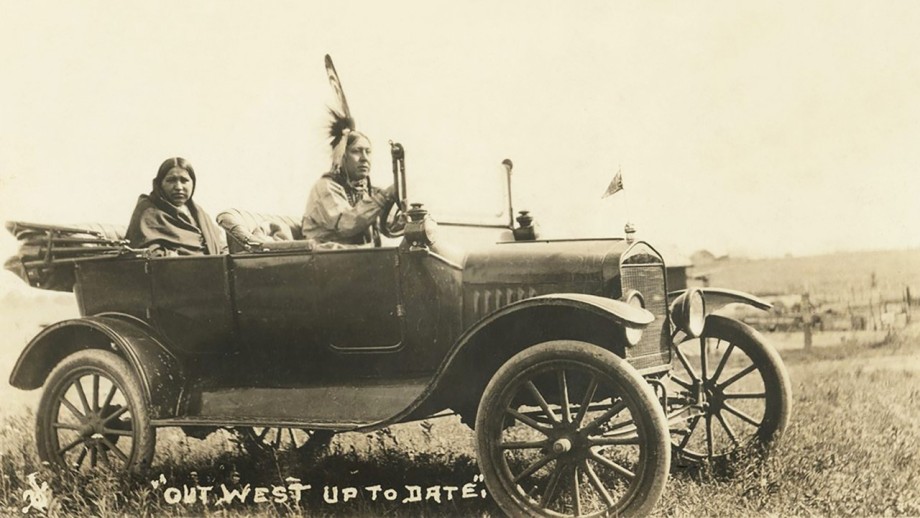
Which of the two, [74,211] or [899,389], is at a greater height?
[74,211]

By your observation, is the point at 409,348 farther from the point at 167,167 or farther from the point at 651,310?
the point at 167,167

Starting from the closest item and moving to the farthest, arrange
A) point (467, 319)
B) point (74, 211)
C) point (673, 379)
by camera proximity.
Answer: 1. point (467, 319)
2. point (673, 379)
3. point (74, 211)

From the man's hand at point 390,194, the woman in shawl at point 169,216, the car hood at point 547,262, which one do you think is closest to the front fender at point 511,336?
the car hood at point 547,262

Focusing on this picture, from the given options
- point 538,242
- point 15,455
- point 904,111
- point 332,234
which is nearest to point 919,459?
point 904,111

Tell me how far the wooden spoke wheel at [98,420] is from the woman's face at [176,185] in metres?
1.01

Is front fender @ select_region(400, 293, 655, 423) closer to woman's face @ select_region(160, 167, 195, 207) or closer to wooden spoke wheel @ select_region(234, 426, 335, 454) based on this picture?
wooden spoke wheel @ select_region(234, 426, 335, 454)

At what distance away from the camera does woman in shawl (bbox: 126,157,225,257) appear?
15.8ft

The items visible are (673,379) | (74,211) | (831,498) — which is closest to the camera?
(831,498)

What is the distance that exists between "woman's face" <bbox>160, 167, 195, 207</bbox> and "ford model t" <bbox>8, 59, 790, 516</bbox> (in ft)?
1.39

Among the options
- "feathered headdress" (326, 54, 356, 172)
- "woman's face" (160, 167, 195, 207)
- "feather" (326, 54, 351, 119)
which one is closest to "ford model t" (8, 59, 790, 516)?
"woman's face" (160, 167, 195, 207)

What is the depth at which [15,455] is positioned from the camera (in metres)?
4.83

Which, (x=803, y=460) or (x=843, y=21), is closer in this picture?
(x=803, y=460)

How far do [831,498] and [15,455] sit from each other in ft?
14.8

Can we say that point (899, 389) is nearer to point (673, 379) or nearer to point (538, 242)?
point (673, 379)
